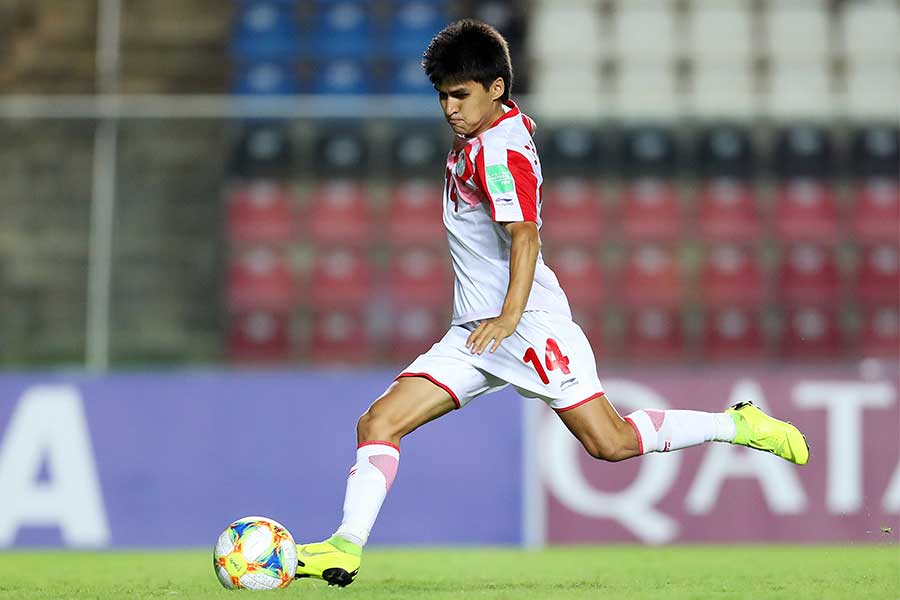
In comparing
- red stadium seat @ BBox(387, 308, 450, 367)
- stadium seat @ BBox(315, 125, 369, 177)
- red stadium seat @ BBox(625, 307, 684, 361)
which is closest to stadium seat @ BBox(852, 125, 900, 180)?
red stadium seat @ BBox(625, 307, 684, 361)

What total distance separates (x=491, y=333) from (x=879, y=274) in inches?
185

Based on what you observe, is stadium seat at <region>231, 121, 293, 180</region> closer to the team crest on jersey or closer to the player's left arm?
the team crest on jersey

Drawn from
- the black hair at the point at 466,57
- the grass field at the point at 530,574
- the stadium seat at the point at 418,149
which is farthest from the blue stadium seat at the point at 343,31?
the black hair at the point at 466,57

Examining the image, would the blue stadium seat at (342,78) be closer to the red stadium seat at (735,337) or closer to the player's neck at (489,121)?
the red stadium seat at (735,337)

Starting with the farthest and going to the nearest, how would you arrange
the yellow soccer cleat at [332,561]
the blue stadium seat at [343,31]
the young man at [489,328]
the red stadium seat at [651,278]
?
the blue stadium seat at [343,31] → the red stadium seat at [651,278] → the young man at [489,328] → the yellow soccer cleat at [332,561]

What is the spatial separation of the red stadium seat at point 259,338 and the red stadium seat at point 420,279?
630mm

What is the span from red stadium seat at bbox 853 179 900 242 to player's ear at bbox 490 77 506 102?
178 inches

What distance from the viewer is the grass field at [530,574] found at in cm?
411

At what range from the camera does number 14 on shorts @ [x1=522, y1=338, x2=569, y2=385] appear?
430 cm

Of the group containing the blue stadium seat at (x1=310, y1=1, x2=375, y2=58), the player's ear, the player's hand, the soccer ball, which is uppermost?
the blue stadium seat at (x1=310, y1=1, x2=375, y2=58)

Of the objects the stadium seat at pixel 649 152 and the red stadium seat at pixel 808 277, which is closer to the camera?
the red stadium seat at pixel 808 277

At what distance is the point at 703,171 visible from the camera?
8352 millimetres

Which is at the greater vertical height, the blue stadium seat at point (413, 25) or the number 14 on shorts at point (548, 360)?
the blue stadium seat at point (413, 25)

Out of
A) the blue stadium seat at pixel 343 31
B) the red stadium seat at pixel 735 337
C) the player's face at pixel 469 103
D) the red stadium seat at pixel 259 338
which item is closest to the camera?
the player's face at pixel 469 103
